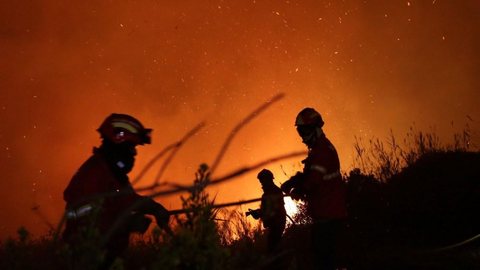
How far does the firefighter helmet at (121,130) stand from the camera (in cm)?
464

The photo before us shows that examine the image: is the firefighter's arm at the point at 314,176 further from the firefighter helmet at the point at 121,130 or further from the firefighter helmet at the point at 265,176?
the firefighter helmet at the point at 121,130

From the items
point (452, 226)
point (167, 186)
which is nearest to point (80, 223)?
point (167, 186)

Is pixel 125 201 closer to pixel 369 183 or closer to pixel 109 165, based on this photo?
pixel 109 165

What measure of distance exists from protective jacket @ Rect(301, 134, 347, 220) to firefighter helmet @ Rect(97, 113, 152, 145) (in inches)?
83.5

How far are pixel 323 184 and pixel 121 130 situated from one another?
2423 millimetres

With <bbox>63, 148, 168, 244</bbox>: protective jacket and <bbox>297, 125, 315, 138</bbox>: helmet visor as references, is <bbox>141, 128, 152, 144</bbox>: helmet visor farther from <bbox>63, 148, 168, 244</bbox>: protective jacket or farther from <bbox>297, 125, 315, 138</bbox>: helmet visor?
<bbox>297, 125, 315, 138</bbox>: helmet visor

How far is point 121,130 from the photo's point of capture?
183 inches

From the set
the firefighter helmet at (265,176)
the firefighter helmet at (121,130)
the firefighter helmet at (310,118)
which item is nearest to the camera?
the firefighter helmet at (121,130)

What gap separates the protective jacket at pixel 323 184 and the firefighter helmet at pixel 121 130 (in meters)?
2.12

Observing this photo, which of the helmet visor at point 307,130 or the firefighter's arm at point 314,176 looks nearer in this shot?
the firefighter's arm at point 314,176

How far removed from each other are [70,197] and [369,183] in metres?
7.35

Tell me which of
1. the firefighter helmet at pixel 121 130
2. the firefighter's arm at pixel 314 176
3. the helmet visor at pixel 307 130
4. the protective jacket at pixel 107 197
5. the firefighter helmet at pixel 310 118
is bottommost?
the protective jacket at pixel 107 197

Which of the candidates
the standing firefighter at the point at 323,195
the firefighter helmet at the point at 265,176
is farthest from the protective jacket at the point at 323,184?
the firefighter helmet at the point at 265,176

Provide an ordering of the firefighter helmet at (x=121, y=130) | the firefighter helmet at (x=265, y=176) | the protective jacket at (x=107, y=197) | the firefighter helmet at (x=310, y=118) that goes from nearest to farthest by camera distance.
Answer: the protective jacket at (x=107, y=197) → the firefighter helmet at (x=121, y=130) → the firefighter helmet at (x=310, y=118) → the firefighter helmet at (x=265, y=176)
